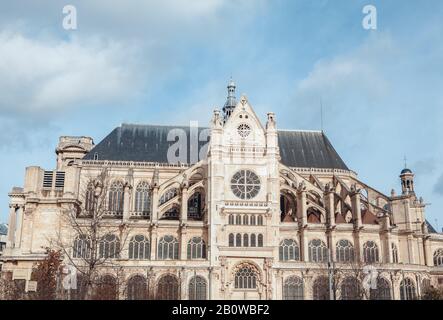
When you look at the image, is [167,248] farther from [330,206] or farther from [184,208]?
[330,206]

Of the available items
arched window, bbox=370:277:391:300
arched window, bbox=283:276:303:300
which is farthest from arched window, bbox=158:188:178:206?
arched window, bbox=370:277:391:300

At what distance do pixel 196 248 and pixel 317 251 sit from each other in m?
13.0

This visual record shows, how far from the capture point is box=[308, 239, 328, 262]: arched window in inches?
2265

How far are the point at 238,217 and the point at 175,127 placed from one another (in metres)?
21.5

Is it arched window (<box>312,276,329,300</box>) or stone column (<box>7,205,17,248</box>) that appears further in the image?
stone column (<box>7,205,17,248</box>)

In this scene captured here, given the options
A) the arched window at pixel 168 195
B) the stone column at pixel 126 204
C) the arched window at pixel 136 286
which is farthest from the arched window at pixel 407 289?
the stone column at pixel 126 204

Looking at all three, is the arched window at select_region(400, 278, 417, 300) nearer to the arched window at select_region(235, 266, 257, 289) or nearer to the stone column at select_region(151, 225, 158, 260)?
the arched window at select_region(235, 266, 257, 289)

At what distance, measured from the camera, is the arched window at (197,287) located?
2117 inches

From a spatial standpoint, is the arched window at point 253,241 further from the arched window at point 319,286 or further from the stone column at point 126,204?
the stone column at point 126,204

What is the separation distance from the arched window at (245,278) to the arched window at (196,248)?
13.5 ft

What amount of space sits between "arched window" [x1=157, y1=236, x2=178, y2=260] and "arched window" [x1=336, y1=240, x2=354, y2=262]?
57.1 feet
